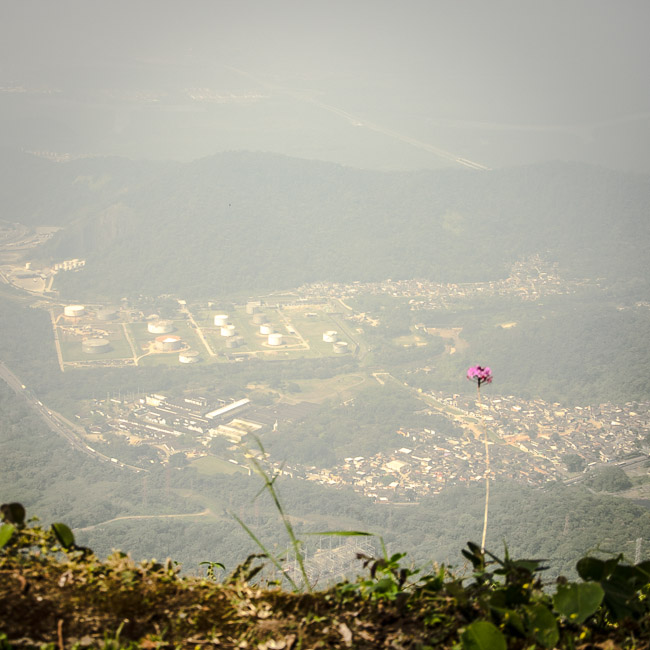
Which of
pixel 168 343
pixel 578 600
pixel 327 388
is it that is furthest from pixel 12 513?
pixel 168 343

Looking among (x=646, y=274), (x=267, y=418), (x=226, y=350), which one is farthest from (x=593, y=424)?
(x=646, y=274)

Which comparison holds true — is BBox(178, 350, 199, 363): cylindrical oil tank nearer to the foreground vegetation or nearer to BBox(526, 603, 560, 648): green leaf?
the foreground vegetation

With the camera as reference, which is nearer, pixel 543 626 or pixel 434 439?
pixel 543 626

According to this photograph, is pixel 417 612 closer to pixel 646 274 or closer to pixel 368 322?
pixel 368 322

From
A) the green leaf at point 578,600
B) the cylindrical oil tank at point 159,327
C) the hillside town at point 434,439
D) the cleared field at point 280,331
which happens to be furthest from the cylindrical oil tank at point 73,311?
the green leaf at point 578,600

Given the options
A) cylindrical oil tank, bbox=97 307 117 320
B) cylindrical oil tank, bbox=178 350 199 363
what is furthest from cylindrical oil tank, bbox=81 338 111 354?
cylindrical oil tank, bbox=178 350 199 363

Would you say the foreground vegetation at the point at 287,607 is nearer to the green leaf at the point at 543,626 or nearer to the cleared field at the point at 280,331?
the green leaf at the point at 543,626

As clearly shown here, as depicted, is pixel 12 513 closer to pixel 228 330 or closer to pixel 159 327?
pixel 228 330
